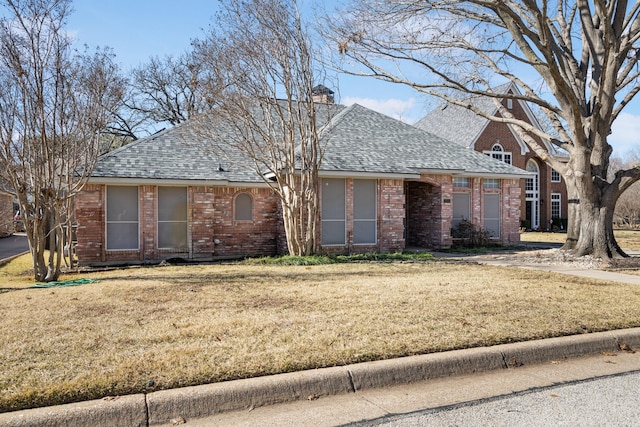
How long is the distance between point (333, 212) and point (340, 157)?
1937mm

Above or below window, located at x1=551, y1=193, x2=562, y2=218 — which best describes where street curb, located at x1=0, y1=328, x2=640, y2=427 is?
below

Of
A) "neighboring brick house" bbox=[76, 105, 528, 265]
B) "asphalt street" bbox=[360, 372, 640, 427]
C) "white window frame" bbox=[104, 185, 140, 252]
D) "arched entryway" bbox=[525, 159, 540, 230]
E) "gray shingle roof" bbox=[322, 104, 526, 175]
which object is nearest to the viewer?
"asphalt street" bbox=[360, 372, 640, 427]

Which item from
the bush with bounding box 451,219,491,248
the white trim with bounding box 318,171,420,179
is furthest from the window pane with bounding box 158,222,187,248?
the bush with bounding box 451,219,491,248

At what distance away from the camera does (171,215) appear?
16281 mm

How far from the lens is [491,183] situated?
2091 cm

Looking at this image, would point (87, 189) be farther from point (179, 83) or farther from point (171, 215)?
point (179, 83)

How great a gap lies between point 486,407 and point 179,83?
3489 cm

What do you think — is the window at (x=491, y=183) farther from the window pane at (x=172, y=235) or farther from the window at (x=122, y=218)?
the window at (x=122, y=218)

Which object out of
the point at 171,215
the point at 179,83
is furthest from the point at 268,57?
the point at 179,83

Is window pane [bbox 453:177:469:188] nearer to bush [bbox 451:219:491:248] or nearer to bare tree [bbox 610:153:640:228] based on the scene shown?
bush [bbox 451:219:491:248]

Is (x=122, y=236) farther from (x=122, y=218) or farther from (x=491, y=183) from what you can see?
(x=491, y=183)

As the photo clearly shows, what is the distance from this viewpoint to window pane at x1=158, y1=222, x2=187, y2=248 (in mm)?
16172

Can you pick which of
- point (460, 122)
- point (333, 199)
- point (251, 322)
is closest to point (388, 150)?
point (333, 199)

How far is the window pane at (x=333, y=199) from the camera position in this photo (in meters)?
17.1
